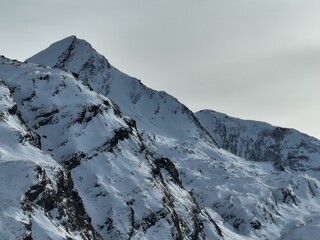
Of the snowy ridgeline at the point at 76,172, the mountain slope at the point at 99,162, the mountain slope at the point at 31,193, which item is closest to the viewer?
the mountain slope at the point at 31,193

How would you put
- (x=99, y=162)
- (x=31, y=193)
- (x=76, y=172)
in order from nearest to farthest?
(x=31, y=193) → (x=76, y=172) → (x=99, y=162)

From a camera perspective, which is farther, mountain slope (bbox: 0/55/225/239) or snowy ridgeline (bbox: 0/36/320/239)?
mountain slope (bbox: 0/55/225/239)

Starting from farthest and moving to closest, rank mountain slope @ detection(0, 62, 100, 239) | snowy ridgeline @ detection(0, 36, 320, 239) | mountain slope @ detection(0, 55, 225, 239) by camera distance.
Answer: mountain slope @ detection(0, 55, 225, 239), snowy ridgeline @ detection(0, 36, 320, 239), mountain slope @ detection(0, 62, 100, 239)

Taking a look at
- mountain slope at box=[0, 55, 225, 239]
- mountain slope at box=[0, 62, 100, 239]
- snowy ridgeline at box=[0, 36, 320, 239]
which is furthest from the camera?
mountain slope at box=[0, 55, 225, 239]

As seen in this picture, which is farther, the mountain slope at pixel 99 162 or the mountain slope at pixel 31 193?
the mountain slope at pixel 99 162

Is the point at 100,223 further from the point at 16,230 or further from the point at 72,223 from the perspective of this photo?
the point at 16,230

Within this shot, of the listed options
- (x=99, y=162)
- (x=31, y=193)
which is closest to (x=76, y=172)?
(x=99, y=162)

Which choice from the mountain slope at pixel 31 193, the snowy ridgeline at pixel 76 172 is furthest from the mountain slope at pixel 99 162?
the mountain slope at pixel 31 193

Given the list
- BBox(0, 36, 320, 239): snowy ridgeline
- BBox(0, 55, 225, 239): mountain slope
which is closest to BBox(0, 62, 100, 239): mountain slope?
BBox(0, 36, 320, 239): snowy ridgeline

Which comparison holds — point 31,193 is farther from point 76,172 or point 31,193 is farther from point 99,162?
point 99,162

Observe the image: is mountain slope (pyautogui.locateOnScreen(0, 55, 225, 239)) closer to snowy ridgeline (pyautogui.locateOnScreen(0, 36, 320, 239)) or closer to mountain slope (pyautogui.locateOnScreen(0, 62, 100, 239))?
snowy ridgeline (pyautogui.locateOnScreen(0, 36, 320, 239))

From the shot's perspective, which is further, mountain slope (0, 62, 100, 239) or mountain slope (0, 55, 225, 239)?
mountain slope (0, 55, 225, 239)

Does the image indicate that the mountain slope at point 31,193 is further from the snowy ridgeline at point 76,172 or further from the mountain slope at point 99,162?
the mountain slope at point 99,162
